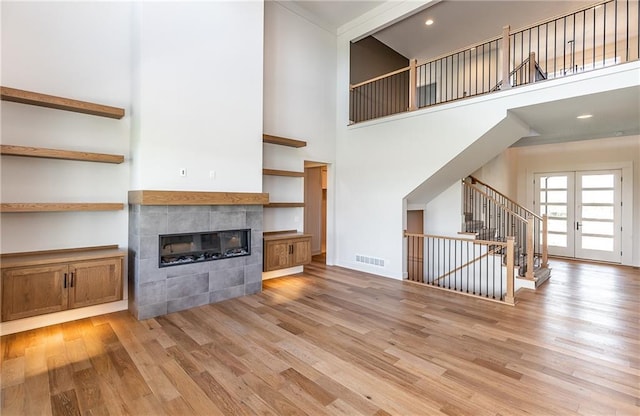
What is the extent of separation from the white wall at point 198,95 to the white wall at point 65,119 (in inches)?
13.4

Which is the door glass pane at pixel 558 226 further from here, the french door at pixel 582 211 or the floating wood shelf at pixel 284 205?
the floating wood shelf at pixel 284 205

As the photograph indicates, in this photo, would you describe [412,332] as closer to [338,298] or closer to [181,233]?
[338,298]

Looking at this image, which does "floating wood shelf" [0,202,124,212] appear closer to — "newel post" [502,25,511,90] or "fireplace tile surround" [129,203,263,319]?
"fireplace tile surround" [129,203,263,319]

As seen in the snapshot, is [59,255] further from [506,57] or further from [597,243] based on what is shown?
[597,243]

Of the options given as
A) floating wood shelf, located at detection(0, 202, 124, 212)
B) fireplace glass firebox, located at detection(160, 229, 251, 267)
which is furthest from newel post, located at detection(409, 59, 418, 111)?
floating wood shelf, located at detection(0, 202, 124, 212)

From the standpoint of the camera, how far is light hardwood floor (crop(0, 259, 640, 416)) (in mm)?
2215

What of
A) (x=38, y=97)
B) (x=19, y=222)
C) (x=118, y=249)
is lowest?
(x=118, y=249)

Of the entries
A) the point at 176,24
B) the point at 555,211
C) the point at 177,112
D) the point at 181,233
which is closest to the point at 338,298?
the point at 181,233

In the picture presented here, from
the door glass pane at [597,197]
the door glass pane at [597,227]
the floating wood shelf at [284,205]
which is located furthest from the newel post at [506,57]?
the door glass pane at [597,227]

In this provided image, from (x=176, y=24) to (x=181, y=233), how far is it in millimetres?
2757

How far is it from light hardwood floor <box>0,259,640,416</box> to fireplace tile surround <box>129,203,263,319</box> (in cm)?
24

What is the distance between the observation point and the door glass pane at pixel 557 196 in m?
8.05

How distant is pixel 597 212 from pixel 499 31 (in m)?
5.07

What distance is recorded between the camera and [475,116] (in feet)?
15.6
